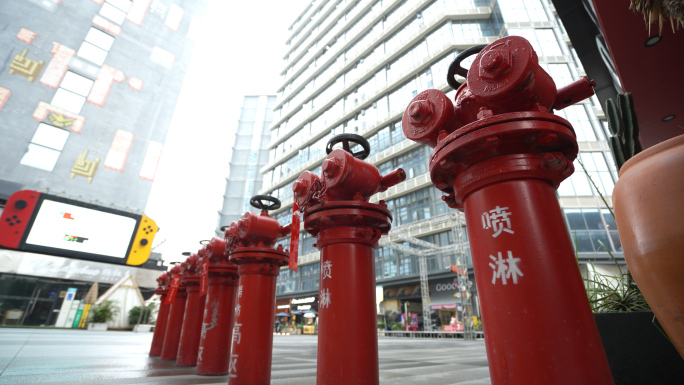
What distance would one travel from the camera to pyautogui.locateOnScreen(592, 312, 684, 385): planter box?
5.38ft

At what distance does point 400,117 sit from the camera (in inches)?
1035

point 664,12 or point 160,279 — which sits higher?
point 664,12

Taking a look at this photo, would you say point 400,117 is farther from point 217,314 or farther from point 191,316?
point 217,314

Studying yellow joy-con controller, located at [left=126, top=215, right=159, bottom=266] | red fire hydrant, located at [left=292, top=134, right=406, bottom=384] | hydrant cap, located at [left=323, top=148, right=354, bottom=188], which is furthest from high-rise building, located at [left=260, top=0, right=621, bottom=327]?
hydrant cap, located at [left=323, top=148, right=354, bottom=188]

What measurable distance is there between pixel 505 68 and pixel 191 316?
517cm

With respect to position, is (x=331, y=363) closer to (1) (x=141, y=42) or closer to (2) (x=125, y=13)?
(1) (x=141, y=42)

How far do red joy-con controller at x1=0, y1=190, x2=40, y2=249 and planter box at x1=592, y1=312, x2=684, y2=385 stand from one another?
19.7 m

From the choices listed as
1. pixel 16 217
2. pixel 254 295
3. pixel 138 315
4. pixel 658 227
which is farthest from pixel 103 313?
pixel 658 227

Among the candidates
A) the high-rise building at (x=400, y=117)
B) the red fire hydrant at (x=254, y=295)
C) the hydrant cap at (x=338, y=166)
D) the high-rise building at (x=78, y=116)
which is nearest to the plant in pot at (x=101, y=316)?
the high-rise building at (x=78, y=116)

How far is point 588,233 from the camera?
56.4ft

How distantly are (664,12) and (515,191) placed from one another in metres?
1.36

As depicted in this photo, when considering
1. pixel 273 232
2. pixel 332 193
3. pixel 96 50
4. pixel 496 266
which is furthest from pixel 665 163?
pixel 96 50

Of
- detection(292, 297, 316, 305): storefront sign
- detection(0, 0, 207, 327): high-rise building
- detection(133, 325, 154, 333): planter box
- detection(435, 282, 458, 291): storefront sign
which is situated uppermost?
detection(0, 0, 207, 327): high-rise building

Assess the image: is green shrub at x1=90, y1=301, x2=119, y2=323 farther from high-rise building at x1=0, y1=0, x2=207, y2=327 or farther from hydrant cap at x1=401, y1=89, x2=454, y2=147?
hydrant cap at x1=401, y1=89, x2=454, y2=147
